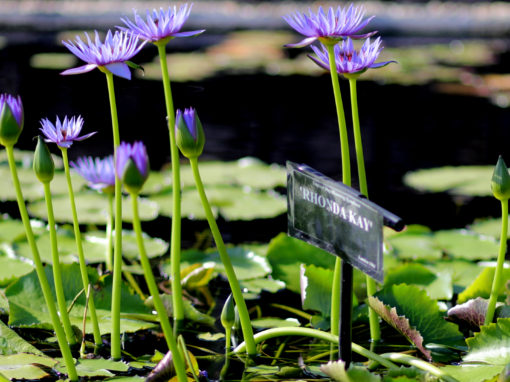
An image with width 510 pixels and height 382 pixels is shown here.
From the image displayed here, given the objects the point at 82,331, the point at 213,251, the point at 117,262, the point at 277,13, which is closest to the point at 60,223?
the point at 213,251

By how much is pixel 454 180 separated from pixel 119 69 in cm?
163

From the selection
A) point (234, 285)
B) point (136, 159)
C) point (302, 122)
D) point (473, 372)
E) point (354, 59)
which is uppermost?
point (354, 59)

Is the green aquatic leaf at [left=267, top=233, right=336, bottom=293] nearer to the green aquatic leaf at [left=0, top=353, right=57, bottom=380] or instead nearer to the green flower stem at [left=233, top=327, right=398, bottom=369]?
the green flower stem at [left=233, top=327, right=398, bottom=369]

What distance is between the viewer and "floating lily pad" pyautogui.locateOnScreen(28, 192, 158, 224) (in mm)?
1896

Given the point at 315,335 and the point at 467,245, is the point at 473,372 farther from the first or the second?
the point at 467,245

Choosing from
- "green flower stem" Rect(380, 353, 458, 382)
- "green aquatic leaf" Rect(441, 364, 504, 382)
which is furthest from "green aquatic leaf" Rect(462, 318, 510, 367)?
"green flower stem" Rect(380, 353, 458, 382)

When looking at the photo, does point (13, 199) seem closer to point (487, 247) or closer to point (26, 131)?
point (26, 131)

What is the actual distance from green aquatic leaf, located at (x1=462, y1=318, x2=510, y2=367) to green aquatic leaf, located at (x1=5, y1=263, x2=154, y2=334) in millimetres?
538

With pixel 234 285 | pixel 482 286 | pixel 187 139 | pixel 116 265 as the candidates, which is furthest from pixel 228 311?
pixel 482 286

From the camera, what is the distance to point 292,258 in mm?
1469

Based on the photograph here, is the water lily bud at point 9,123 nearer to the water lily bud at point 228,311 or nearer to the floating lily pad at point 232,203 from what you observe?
the water lily bud at point 228,311

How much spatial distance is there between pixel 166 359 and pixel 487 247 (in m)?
0.96

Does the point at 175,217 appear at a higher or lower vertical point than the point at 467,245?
higher

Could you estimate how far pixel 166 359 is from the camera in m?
0.97
